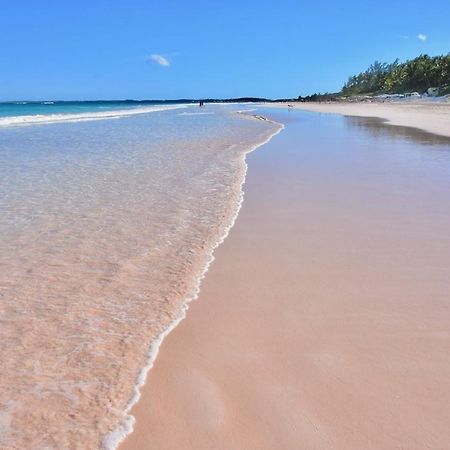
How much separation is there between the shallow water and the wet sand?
0.24 m

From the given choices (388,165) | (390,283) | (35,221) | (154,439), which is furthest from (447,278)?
(388,165)

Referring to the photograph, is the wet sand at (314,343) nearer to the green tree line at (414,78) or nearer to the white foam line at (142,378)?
the white foam line at (142,378)

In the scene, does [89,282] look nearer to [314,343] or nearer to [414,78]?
[314,343]

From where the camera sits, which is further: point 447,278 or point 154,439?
point 447,278

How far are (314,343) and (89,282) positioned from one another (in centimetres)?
199

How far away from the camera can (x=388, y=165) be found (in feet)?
31.0

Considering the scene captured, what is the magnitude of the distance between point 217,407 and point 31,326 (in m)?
1.55

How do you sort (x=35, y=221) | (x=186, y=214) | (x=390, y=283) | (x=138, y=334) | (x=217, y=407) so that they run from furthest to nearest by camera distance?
(x=186, y=214) → (x=35, y=221) → (x=390, y=283) → (x=138, y=334) → (x=217, y=407)

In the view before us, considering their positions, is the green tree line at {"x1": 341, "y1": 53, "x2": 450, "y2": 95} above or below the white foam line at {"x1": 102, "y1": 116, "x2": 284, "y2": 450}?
below

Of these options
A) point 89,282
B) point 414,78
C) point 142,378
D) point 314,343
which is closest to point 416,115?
point 89,282

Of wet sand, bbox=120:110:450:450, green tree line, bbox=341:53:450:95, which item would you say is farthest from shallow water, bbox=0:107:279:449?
green tree line, bbox=341:53:450:95

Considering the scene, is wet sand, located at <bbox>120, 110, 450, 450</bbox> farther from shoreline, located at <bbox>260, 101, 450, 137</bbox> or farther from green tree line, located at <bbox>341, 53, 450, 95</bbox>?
green tree line, located at <bbox>341, 53, 450, 95</bbox>

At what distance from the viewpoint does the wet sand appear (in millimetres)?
2135

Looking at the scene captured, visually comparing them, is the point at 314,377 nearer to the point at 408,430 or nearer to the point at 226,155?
the point at 408,430
